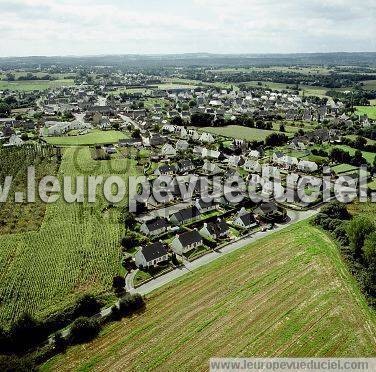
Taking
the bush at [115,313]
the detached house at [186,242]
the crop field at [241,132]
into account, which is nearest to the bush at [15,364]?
the bush at [115,313]

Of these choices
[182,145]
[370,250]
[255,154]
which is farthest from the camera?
[182,145]

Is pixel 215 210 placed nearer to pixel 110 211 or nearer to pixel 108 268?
pixel 110 211

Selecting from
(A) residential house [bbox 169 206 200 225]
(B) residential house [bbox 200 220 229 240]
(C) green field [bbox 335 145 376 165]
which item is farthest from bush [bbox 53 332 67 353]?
(C) green field [bbox 335 145 376 165]

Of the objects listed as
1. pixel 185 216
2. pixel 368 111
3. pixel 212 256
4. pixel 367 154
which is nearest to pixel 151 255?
pixel 212 256

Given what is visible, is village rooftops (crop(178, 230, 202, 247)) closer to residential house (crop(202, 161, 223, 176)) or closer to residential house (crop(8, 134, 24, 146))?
residential house (crop(202, 161, 223, 176))

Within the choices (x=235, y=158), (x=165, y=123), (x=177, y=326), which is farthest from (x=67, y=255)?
(x=165, y=123)

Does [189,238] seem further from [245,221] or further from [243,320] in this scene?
[243,320]
